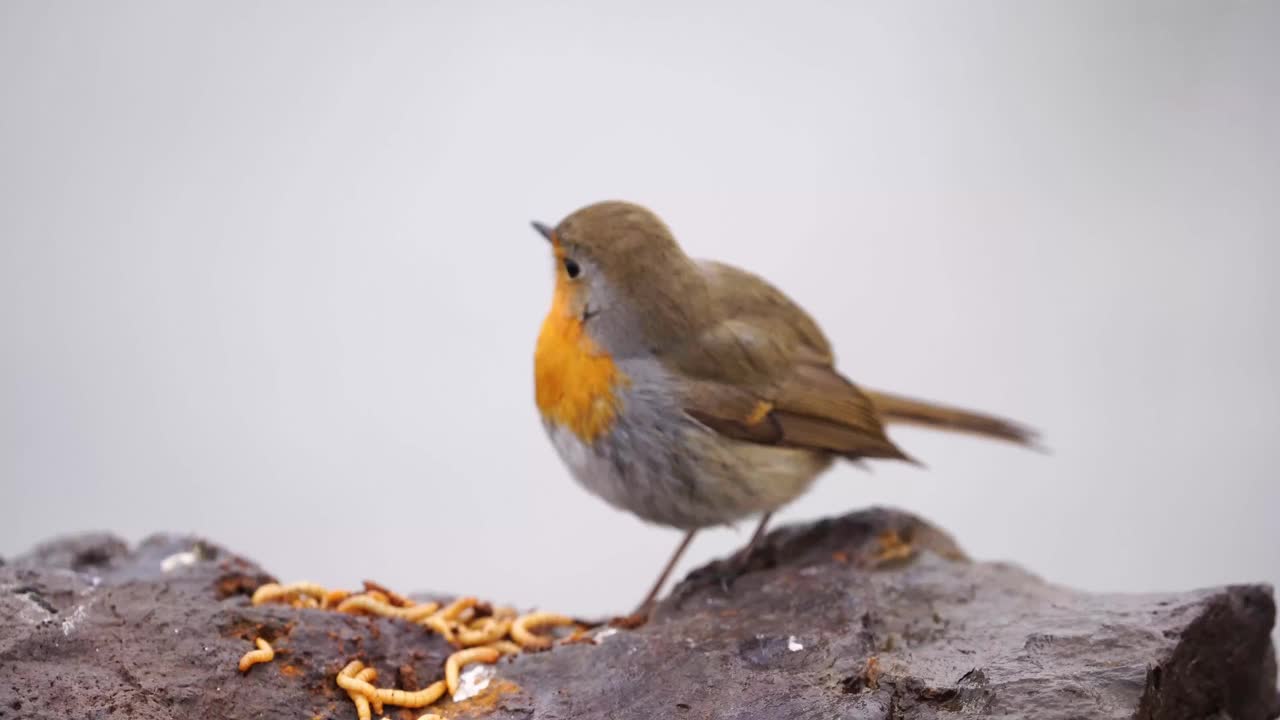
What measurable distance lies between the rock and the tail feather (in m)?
1.00

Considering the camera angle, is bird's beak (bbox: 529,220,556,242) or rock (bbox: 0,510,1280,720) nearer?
rock (bbox: 0,510,1280,720)

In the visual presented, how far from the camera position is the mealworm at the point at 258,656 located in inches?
118

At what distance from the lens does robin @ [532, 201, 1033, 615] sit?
401 cm

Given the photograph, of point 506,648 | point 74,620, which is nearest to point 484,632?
point 506,648

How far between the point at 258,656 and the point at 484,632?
0.73 metres

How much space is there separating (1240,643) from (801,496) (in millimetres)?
1434

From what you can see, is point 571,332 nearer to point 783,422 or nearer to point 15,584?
point 783,422

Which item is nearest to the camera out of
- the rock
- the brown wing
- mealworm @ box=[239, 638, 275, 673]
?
the rock

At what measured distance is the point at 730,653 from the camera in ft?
10.6

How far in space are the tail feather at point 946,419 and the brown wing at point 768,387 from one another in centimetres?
23

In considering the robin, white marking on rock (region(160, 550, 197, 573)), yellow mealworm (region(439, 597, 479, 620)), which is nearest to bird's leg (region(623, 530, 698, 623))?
the robin

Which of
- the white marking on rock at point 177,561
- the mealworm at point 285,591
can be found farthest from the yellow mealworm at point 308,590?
the white marking on rock at point 177,561

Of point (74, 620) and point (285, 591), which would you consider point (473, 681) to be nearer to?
point (285, 591)

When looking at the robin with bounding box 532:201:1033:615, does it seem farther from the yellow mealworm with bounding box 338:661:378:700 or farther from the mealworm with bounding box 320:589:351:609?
the yellow mealworm with bounding box 338:661:378:700
